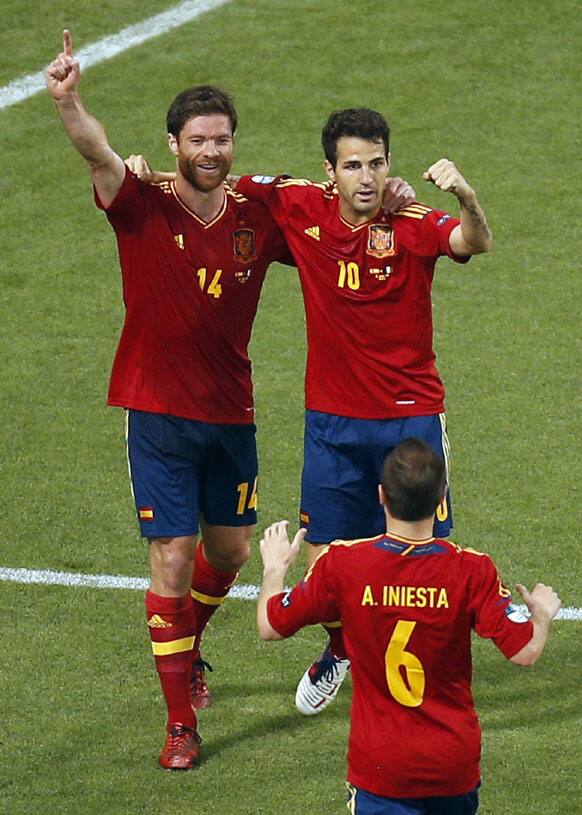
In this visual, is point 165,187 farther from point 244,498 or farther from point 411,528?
point 411,528

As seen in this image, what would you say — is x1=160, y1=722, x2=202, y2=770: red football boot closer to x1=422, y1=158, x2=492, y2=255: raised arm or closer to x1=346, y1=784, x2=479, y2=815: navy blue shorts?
x1=346, y1=784, x2=479, y2=815: navy blue shorts

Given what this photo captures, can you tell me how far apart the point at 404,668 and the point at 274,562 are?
509 mm

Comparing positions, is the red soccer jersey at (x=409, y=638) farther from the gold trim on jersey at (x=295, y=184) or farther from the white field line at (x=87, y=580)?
the white field line at (x=87, y=580)

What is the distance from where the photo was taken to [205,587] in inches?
301

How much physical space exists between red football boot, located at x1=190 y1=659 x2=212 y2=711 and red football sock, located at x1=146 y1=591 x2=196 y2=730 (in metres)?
0.43

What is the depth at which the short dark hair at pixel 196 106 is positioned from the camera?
22.6 feet

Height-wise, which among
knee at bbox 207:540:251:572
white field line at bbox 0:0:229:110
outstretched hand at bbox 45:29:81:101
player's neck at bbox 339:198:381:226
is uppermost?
white field line at bbox 0:0:229:110

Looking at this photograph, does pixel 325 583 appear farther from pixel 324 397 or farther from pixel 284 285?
pixel 284 285

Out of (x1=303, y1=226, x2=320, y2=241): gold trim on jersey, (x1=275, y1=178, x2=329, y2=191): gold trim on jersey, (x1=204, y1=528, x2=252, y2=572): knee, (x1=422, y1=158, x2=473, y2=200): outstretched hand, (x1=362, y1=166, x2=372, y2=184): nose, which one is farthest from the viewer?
(x1=204, y1=528, x2=252, y2=572): knee

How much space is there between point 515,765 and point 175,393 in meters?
2.04

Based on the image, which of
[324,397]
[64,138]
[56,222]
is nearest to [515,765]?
[324,397]

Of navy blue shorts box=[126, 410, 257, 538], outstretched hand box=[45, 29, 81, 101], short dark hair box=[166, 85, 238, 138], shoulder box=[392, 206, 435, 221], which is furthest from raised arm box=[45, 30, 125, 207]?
shoulder box=[392, 206, 435, 221]

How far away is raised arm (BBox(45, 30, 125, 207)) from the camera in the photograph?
6.48m

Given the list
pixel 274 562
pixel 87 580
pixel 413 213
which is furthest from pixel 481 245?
pixel 87 580
